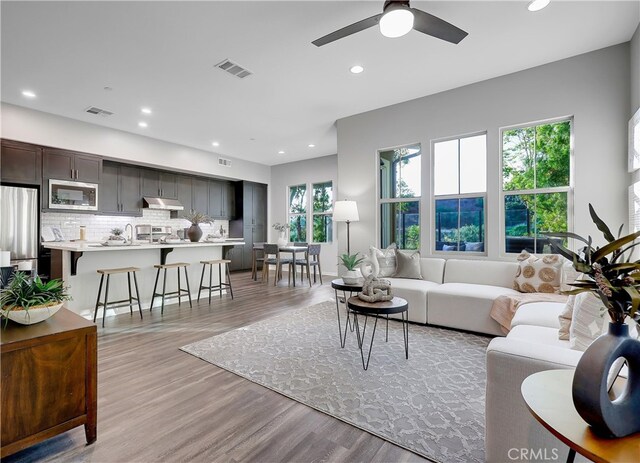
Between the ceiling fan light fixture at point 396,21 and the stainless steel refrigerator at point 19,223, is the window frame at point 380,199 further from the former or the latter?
the stainless steel refrigerator at point 19,223

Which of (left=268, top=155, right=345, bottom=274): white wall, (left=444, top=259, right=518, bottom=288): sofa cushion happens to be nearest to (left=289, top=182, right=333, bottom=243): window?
(left=268, top=155, right=345, bottom=274): white wall

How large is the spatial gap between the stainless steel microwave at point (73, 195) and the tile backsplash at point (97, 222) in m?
0.29

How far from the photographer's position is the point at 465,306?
135 inches

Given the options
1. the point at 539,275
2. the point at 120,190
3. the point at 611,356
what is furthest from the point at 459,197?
the point at 120,190

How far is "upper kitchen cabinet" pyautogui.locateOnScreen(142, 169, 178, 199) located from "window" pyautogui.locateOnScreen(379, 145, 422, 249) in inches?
195

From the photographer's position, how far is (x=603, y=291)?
0.88m

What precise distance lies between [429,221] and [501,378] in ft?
11.3

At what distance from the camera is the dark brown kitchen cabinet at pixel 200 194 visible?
25.3ft

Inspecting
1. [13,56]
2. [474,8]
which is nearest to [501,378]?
[474,8]

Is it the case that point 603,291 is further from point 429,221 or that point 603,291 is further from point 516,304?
point 429,221

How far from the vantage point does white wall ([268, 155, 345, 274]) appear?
8023mm

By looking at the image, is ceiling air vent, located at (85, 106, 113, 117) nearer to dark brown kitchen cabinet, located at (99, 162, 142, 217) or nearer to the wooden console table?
dark brown kitchen cabinet, located at (99, 162, 142, 217)

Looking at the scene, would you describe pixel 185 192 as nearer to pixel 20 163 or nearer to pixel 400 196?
pixel 20 163

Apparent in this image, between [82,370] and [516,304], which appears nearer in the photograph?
[82,370]
